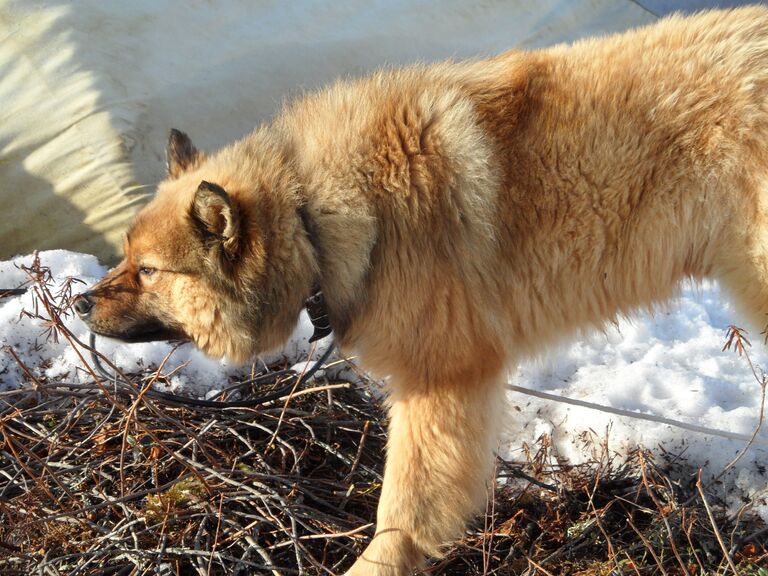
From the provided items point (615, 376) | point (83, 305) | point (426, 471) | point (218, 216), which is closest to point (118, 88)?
point (83, 305)

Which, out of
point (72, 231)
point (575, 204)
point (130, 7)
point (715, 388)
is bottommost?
point (715, 388)

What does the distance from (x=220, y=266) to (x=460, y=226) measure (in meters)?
0.93

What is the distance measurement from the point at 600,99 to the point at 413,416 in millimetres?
1410

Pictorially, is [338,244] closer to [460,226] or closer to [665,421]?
[460,226]

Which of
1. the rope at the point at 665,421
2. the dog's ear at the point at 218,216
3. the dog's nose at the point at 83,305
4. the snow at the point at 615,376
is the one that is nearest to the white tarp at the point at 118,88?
the snow at the point at 615,376

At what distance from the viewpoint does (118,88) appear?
14.3ft

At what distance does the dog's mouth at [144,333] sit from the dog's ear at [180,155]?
733 mm

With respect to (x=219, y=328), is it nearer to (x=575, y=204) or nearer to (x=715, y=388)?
(x=575, y=204)

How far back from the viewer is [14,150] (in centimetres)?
432

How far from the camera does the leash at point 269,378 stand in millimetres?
2781

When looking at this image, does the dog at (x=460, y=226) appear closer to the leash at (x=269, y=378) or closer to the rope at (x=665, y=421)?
the leash at (x=269, y=378)

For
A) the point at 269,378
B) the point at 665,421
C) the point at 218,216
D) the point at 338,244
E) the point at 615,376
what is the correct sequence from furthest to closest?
1. the point at 615,376
2. the point at 269,378
3. the point at 665,421
4. the point at 338,244
5. the point at 218,216

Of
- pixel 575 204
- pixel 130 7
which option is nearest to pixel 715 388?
pixel 575 204

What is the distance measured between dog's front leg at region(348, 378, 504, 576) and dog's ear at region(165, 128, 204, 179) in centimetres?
141
